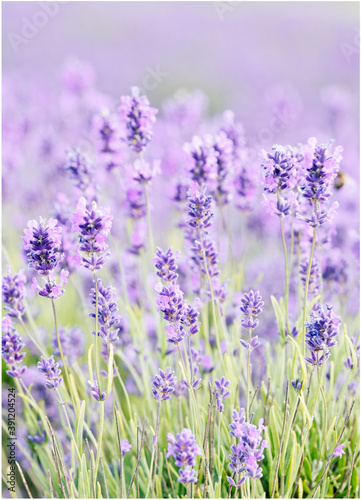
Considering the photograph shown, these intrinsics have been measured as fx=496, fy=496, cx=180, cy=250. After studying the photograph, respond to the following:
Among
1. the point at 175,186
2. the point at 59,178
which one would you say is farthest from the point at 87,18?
the point at 175,186

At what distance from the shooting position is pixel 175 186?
1757 millimetres

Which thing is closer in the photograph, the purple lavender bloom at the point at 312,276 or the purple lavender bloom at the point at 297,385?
the purple lavender bloom at the point at 297,385

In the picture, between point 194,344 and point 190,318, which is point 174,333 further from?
point 194,344

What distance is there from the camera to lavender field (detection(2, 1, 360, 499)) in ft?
3.80

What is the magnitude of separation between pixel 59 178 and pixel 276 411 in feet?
6.84

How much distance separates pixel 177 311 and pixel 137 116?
2.16 ft

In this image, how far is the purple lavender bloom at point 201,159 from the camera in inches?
57.9

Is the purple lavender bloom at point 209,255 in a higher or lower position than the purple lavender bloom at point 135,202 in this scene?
lower

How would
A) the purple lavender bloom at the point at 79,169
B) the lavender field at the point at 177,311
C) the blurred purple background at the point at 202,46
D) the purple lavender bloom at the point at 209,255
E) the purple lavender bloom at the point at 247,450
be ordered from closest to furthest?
1. the purple lavender bloom at the point at 247,450
2. the lavender field at the point at 177,311
3. the purple lavender bloom at the point at 209,255
4. the purple lavender bloom at the point at 79,169
5. the blurred purple background at the point at 202,46

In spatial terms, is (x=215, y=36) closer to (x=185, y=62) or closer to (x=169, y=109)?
(x=185, y=62)

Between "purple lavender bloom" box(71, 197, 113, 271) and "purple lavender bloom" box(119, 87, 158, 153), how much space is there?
45 cm

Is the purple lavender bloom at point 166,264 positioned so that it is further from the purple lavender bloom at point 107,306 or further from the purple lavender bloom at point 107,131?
the purple lavender bloom at point 107,131

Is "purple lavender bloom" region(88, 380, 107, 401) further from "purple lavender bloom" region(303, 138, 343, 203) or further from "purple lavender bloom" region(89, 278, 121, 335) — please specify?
"purple lavender bloom" region(303, 138, 343, 203)

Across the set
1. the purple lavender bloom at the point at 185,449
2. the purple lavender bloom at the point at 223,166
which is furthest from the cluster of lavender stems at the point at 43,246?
the purple lavender bloom at the point at 223,166
